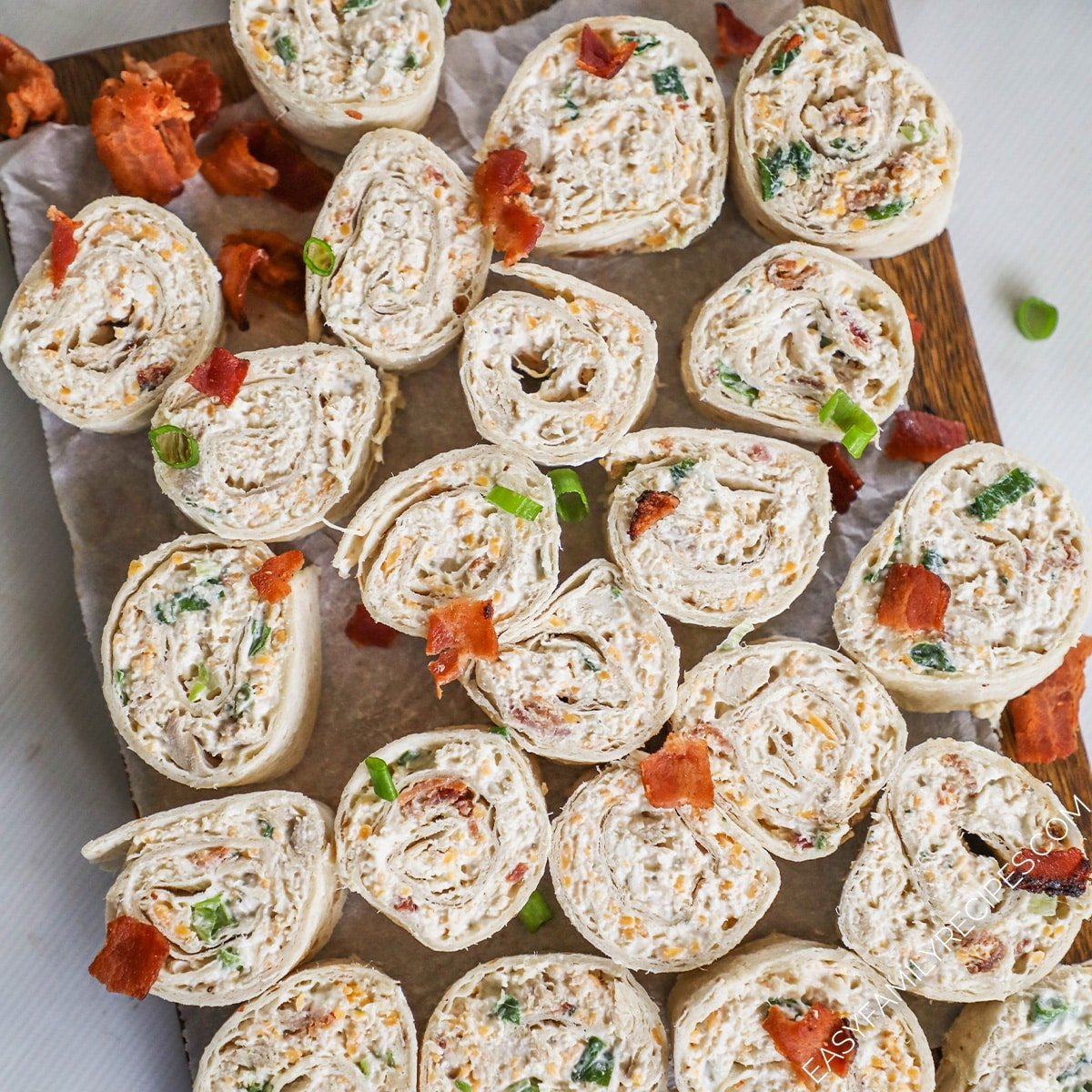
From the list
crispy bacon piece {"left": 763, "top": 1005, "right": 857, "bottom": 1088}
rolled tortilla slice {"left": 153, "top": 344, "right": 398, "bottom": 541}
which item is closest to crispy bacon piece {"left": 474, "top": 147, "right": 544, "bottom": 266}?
rolled tortilla slice {"left": 153, "top": 344, "right": 398, "bottom": 541}

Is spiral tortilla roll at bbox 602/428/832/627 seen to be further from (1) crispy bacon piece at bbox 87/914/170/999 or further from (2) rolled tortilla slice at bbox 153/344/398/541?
(1) crispy bacon piece at bbox 87/914/170/999

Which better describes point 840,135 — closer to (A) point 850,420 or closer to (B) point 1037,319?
(A) point 850,420

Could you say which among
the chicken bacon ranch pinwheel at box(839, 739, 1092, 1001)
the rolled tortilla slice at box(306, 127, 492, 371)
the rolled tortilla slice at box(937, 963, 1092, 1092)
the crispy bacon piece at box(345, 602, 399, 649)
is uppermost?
the rolled tortilla slice at box(306, 127, 492, 371)

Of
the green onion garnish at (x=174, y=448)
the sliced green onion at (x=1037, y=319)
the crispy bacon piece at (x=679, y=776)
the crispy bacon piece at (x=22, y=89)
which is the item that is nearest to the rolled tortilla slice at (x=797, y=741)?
the crispy bacon piece at (x=679, y=776)

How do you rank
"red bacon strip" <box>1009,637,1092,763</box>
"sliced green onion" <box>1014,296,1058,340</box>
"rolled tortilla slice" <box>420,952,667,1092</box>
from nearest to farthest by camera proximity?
"rolled tortilla slice" <box>420,952,667,1092</box>
"red bacon strip" <box>1009,637,1092,763</box>
"sliced green onion" <box>1014,296,1058,340</box>

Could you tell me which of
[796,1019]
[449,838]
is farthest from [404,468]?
[796,1019]

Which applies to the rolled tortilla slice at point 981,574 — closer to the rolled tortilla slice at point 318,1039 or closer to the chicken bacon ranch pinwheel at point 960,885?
the chicken bacon ranch pinwheel at point 960,885
